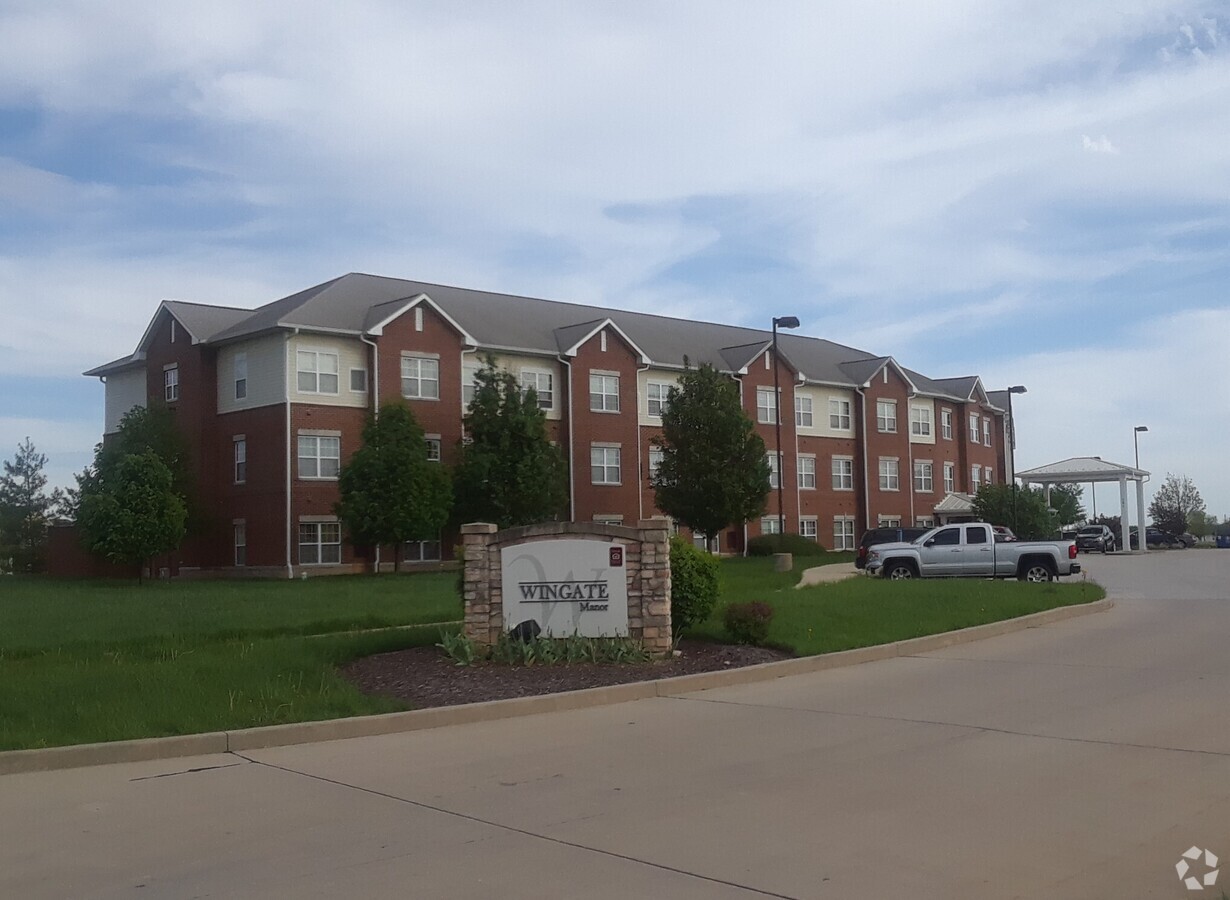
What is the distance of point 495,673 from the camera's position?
14.5 metres

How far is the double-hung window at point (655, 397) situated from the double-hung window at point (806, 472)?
918 centimetres

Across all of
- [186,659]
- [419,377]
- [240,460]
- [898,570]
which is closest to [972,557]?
[898,570]

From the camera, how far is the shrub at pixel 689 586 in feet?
54.3

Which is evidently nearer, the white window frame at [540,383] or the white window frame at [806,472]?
the white window frame at [540,383]

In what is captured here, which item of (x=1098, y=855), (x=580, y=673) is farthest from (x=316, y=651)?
(x=1098, y=855)

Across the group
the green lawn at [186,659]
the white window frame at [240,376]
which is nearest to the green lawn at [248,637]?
the green lawn at [186,659]

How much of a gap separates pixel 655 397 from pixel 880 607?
112 ft

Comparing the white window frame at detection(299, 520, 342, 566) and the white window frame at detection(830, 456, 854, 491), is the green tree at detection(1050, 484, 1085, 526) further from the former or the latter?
the white window frame at detection(299, 520, 342, 566)

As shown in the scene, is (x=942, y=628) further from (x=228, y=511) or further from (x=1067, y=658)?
(x=228, y=511)

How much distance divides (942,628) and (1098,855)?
1245 centimetres

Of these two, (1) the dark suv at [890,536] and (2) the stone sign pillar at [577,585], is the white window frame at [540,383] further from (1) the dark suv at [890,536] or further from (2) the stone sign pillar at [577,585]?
(2) the stone sign pillar at [577,585]

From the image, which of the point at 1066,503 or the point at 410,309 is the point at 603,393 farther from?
the point at 1066,503

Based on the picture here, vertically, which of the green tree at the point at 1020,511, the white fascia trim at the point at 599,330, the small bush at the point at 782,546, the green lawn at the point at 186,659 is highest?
the white fascia trim at the point at 599,330

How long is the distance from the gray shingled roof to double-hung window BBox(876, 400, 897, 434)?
2.20 metres
